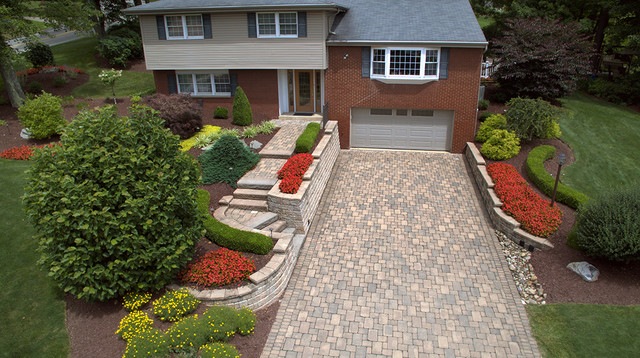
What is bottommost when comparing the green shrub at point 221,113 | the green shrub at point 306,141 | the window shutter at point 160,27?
the green shrub at point 306,141

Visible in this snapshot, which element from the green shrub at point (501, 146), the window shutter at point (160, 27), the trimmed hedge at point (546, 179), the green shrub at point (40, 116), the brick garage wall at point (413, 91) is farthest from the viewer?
the window shutter at point (160, 27)

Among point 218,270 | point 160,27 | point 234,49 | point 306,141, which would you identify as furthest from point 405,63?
point 218,270

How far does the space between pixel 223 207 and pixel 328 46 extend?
963 centimetres

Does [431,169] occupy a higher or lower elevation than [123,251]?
lower

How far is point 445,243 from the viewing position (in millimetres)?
12578

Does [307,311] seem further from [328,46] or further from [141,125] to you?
[328,46]

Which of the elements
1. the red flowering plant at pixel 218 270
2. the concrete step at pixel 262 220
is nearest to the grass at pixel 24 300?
the red flowering plant at pixel 218 270

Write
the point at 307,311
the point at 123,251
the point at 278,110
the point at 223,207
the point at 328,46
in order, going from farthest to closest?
the point at 278,110, the point at 328,46, the point at 223,207, the point at 307,311, the point at 123,251

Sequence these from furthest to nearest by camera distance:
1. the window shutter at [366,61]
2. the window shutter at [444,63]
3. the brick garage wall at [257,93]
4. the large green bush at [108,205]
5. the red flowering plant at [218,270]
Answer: the brick garage wall at [257,93] < the window shutter at [366,61] < the window shutter at [444,63] < the red flowering plant at [218,270] < the large green bush at [108,205]

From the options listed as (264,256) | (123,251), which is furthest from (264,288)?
(123,251)

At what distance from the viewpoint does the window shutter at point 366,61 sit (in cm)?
1847

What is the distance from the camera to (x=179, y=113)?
57.1 ft

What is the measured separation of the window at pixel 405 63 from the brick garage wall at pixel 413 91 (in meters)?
0.50

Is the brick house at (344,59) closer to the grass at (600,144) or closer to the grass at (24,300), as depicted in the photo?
the grass at (600,144)
